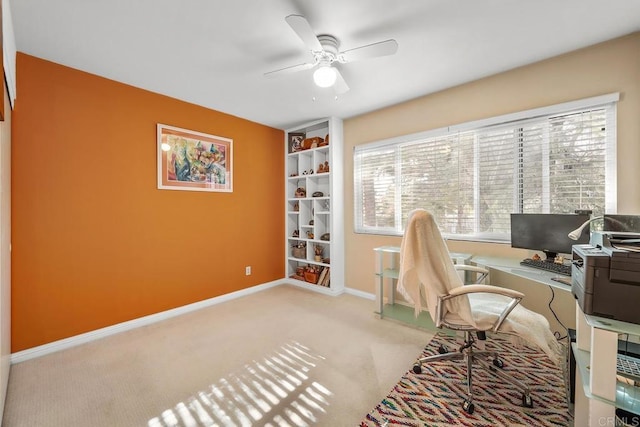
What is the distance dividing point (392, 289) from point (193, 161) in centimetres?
290

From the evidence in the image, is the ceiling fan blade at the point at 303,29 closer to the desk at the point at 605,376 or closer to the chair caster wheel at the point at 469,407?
the desk at the point at 605,376

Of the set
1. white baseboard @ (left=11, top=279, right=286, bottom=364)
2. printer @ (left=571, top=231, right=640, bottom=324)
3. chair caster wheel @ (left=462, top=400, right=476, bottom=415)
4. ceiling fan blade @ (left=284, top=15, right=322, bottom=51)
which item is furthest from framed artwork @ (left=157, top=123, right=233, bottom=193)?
printer @ (left=571, top=231, right=640, bottom=324)

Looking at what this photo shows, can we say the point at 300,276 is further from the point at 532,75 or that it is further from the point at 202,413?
the point at 532,75

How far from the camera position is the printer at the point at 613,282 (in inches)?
45.6

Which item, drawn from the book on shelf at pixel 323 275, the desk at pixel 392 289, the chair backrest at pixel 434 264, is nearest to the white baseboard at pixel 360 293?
the desk at pixel 392 289

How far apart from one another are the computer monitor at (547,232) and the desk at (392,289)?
48 cm

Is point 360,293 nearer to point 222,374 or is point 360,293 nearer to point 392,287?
point 392,287

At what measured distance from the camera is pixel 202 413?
1613 mm

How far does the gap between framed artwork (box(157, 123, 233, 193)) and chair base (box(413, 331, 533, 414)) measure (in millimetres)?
2993

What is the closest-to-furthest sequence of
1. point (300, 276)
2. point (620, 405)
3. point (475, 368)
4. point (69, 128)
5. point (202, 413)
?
point (620, 405) < point (202, 413) < point (475, 368) < point (69, 128) < point (300, 276)

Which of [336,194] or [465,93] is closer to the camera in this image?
[465,93]

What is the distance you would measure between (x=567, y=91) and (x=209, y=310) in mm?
4201

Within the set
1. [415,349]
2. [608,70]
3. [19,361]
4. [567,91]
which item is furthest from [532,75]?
[19,361]

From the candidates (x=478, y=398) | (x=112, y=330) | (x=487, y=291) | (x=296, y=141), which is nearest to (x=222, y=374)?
(x=112, y=330)
